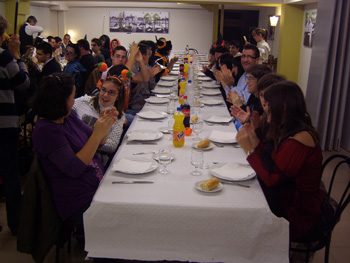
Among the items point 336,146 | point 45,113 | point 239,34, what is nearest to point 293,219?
point 45,113

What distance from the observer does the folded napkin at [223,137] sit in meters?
2.39

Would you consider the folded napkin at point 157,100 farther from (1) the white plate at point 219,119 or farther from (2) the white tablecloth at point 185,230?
(2) the white tablecloth at point 185,230

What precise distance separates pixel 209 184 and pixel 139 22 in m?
13.1

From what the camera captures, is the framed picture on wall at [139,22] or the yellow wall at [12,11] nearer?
the yellow wall at [12,11]

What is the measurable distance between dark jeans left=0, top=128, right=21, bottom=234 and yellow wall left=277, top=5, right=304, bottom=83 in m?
7.50

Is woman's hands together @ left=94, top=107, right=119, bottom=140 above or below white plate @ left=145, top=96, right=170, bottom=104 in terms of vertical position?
above

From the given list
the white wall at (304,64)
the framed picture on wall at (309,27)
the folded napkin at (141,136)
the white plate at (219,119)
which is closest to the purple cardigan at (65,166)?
the folded napkin at (141,136)

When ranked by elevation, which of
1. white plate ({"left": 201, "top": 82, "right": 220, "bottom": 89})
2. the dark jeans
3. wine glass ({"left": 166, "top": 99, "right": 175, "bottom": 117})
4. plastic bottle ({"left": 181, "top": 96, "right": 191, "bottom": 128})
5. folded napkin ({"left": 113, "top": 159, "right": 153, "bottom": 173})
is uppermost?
plastic bottle ({"left": 181, "top": 96, "right": 191, "bottom": 128})

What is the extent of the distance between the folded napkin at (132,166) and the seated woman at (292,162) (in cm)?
55

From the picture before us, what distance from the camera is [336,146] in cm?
454

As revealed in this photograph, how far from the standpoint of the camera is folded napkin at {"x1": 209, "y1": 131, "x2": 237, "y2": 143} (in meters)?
2.39

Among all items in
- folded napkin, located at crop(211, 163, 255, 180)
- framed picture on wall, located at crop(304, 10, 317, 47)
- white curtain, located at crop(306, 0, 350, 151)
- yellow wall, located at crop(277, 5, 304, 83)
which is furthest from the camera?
yellow wall, located at crop(277, 5, 304, 83)

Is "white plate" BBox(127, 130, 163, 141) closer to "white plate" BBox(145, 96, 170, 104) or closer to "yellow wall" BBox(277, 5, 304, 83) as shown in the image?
"white plate" BBox(145, 96, 170, 104)

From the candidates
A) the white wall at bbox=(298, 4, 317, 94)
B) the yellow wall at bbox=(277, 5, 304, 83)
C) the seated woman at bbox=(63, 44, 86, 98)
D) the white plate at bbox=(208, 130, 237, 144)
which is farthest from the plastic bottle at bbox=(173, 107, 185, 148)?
the yellow wall at bbox=(277, 5, 304, 83)
